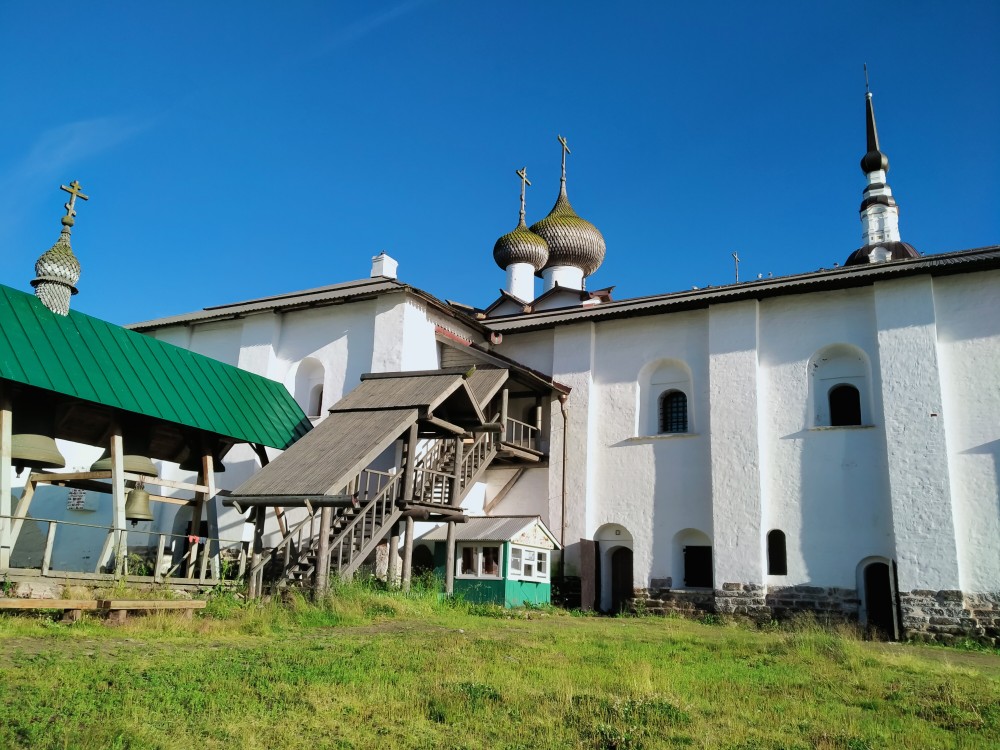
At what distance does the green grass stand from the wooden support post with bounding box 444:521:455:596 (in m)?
4.44

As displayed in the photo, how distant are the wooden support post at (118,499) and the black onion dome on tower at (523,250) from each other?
19.3 metres

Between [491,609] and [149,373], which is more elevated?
[149,373]

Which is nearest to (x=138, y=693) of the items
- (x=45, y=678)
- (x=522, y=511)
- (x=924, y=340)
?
(x=45, y=678)

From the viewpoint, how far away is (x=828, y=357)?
59.3ft

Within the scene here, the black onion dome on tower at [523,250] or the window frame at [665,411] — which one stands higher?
the black onion dome on tower at [523,250]

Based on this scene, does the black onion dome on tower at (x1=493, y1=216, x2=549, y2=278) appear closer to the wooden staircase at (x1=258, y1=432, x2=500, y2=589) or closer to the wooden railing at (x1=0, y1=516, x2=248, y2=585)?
the wooden staircase at (x1=258, y1=432, x2=500, y2=589)

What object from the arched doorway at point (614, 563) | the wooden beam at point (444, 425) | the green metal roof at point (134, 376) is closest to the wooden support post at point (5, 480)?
the green metal roof at point (134, 376)

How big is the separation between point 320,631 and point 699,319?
11.6 m

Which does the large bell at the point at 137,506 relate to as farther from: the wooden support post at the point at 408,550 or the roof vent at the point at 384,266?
the roof vent at the point at 384,266

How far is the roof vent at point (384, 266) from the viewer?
920 inches

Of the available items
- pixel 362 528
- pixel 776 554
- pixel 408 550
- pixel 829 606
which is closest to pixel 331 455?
→ pixel 362 528

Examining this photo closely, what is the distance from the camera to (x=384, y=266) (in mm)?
23406

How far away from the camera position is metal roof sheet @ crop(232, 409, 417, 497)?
13.1 metres

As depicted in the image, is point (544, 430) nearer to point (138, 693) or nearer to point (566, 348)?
point (566, 348)
